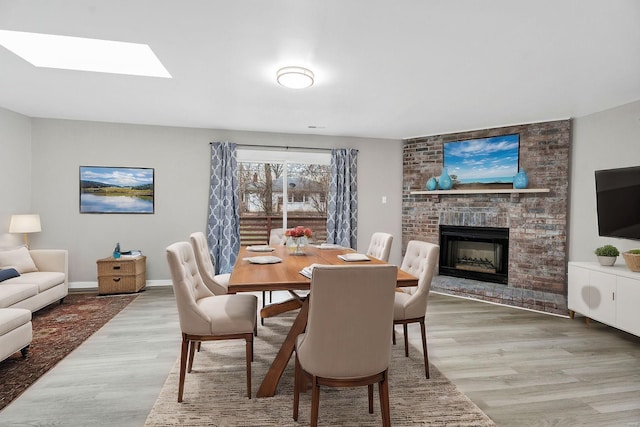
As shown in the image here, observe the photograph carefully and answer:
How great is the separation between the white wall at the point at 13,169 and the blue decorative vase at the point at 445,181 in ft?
19.6

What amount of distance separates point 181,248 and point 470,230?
4.26 m

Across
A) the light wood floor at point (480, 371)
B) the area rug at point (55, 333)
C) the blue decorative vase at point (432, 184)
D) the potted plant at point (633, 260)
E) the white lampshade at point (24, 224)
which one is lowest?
the light wood floor at point (480, 371)

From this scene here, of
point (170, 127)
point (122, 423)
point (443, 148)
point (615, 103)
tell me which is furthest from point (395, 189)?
point (122, 423)

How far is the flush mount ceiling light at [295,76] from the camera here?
275 cm

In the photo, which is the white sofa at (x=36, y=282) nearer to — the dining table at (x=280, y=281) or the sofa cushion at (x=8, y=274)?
the sofa cushion at (x=8, y=274)

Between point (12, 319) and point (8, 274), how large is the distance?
148cm

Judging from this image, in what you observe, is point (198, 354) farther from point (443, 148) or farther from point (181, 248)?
point (443, 148)

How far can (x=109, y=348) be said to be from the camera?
284 centimetres

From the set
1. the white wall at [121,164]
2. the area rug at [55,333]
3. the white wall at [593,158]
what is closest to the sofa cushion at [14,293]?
the area rug at [55,333]

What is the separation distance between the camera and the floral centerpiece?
2977 mm

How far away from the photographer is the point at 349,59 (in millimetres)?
2615

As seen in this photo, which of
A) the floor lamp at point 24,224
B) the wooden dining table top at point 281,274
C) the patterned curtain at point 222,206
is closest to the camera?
the wooden dining table top at point 281,274

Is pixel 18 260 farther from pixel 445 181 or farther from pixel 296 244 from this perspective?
pixel 445 181

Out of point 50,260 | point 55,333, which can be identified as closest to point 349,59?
point 55,333
